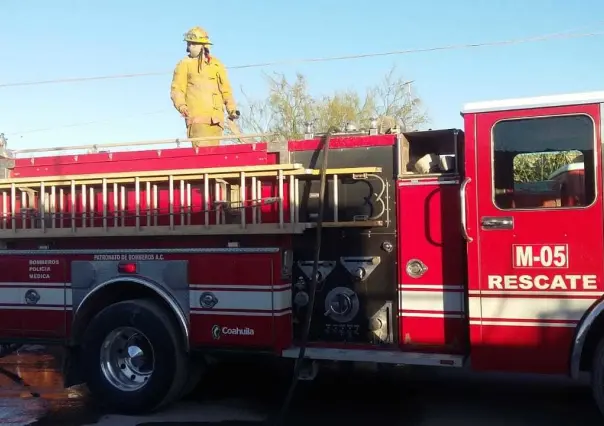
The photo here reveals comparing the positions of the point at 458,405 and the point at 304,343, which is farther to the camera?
the point at 458,405

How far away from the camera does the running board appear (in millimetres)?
5364

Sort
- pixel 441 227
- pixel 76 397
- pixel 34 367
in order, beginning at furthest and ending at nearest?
pixel 34 367 < pixel 76 397 < pixel 441 227

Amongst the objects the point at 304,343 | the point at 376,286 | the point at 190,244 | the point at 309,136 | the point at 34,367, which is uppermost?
the point at 309,136

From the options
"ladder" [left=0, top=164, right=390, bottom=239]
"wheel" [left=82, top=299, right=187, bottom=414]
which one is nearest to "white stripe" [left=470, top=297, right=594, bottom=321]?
"ladder" [left=0, top=164, right=390, bottom=239]

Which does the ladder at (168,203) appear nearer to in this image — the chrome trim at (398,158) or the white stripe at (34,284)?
the chrome trim at (398,158)

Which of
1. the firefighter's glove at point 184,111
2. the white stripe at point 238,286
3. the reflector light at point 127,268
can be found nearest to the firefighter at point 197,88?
the firefighter's glove at point 184,111

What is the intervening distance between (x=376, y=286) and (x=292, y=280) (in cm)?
77

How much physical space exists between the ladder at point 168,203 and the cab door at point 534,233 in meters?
0.96

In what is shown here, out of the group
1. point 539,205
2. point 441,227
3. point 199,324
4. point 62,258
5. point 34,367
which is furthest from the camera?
point 34,367

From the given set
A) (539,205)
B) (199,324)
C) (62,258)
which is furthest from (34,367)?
(539,205)

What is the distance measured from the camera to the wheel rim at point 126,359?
246 inches

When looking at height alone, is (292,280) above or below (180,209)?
below

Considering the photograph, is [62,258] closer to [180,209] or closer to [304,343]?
[180,209]

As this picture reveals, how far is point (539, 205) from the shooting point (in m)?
5.16
